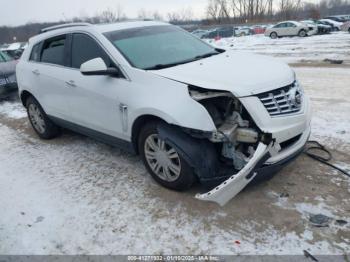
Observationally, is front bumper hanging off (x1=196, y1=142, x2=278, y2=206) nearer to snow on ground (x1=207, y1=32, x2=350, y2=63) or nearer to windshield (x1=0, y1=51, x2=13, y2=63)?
snow on ground (x1=207, y1=32, x2=350, y2=63)

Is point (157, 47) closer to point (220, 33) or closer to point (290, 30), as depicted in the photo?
point (290, 30)

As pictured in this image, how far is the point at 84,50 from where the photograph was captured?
443 cm

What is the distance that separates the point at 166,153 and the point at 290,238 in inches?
56.8

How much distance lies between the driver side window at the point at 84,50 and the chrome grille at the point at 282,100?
1876mm

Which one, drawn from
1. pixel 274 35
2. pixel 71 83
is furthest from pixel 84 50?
pixel 274 35

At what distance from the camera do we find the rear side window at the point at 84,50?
4.12 meters

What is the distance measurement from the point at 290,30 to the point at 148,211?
97.5ft

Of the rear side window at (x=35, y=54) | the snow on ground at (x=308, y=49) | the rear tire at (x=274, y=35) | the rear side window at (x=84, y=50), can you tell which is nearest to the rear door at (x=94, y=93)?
the rear side window at (x=84, y=50)

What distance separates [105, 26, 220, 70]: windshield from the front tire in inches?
30.5

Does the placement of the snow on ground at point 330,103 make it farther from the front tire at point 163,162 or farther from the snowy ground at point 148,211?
the front tire at point 163,162

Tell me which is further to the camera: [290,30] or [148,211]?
[290,30]

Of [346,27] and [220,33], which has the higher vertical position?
[220,33]

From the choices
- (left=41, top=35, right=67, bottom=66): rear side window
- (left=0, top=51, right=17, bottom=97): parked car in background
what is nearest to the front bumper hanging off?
(left=41, top=35, right=67, bottom=66): rear side window

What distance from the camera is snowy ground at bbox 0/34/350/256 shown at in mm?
2922
